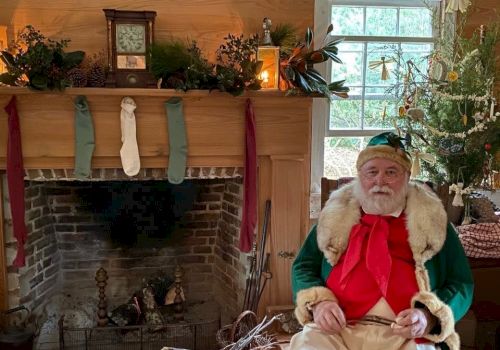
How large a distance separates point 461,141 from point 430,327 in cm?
145

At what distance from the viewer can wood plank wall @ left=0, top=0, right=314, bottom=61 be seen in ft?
8.78

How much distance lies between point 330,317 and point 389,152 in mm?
609

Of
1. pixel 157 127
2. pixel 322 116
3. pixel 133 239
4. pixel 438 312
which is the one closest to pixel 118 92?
pixel 157 127

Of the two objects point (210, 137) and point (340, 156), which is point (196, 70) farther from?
point (340, 156)

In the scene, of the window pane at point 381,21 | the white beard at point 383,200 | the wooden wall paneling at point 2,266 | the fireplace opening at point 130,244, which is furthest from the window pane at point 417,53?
the wooden wall paneling at point 2,266

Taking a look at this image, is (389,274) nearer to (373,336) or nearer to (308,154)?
(373,336)

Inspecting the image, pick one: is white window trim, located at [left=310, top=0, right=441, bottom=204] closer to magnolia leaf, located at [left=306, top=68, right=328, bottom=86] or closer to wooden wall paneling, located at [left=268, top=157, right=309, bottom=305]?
wooden wall paneling, located at [left=268, top=157, right=309, bottom=305]

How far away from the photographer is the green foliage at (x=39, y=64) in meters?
2.44

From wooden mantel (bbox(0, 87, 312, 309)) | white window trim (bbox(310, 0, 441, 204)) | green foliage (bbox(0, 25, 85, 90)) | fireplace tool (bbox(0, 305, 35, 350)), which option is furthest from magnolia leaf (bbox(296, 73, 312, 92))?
fireplace tool (bbox(0, 305, 35, 350))

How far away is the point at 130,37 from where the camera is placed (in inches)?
A: 105

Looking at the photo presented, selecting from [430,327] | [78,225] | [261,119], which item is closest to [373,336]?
[430,327]

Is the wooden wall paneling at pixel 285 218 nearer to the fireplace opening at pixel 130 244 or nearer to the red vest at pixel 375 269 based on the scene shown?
the fireplace opening at pixel 130 244

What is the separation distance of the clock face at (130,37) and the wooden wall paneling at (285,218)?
87cm

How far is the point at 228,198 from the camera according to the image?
127 inches
